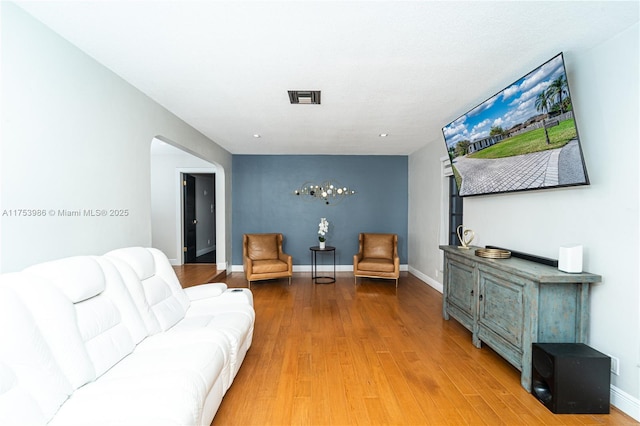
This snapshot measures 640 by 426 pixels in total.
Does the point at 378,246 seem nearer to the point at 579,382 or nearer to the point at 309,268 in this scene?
the point at 309,268

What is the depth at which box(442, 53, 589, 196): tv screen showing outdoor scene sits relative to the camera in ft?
6.48

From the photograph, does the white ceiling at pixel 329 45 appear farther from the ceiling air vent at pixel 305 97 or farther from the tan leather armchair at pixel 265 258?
the tan leather armchair at pixel 265 258

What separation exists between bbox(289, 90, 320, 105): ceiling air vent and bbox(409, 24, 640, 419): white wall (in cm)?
199

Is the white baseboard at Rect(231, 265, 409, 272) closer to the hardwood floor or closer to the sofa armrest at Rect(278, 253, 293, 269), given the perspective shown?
the sofa armrest at Rect(278, 253, 293, 269)

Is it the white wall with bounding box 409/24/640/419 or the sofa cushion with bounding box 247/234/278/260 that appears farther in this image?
the sofa cushion with bounding box 247/234/278/260

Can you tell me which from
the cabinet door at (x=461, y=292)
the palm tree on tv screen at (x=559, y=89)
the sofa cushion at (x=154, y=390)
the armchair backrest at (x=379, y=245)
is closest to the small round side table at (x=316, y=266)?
the armchair backrest at (x=379, y=245)

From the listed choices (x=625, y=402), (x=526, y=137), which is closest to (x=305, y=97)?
(x=526, y=137)

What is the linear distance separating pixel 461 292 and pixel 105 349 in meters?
3.05

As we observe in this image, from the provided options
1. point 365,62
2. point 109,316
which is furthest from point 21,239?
point 365,62

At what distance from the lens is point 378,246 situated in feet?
18.3

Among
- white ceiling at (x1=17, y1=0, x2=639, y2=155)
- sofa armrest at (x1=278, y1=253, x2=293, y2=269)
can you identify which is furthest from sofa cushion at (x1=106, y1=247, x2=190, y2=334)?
sofa armrest at (x1=278, y1=253, x2=293, y2=269)

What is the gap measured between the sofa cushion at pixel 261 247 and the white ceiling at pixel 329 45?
→ 2.81 metres

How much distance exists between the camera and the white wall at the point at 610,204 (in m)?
1.81

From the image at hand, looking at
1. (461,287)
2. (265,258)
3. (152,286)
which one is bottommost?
(265,258)
